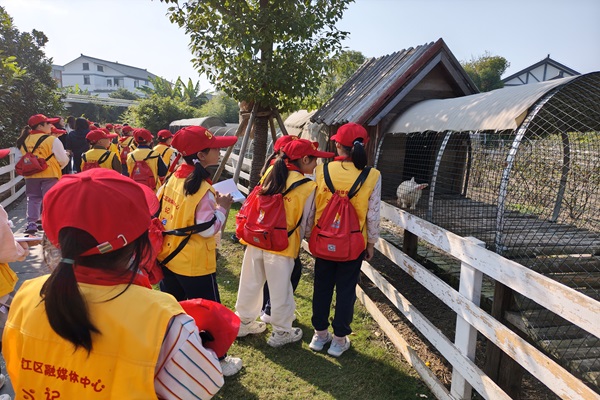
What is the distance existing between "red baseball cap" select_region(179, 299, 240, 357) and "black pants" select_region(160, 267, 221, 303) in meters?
1.70

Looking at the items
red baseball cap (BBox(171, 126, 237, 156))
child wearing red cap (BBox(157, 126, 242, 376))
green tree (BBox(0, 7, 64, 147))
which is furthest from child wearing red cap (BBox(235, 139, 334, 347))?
green tree (BBox(0, 7, 64, 147))

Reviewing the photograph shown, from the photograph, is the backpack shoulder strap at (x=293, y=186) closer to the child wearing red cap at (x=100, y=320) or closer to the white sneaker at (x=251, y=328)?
the white sneaker at (x=251, y=328)

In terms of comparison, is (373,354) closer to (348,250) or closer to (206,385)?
(348,250)

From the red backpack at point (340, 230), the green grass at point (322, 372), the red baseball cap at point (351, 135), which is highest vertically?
the red baseball cap at point (351, 135)

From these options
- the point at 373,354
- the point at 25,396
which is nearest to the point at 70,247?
the point at 25,396

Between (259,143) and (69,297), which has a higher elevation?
(259,143)

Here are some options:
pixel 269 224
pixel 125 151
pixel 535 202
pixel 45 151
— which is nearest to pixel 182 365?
pixel 269 224

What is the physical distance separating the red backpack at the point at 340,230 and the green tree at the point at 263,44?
2802 millimetres

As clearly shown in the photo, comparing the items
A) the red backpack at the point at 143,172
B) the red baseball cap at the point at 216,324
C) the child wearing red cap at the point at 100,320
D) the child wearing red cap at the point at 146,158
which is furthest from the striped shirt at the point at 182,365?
the child wearing red cap at the point at 146,158

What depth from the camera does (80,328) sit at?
1.28m

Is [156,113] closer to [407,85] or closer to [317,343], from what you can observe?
[407,85]

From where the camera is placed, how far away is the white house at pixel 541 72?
3803cm

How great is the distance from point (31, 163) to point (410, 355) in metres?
6.51

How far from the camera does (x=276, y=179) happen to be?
3.74 m
